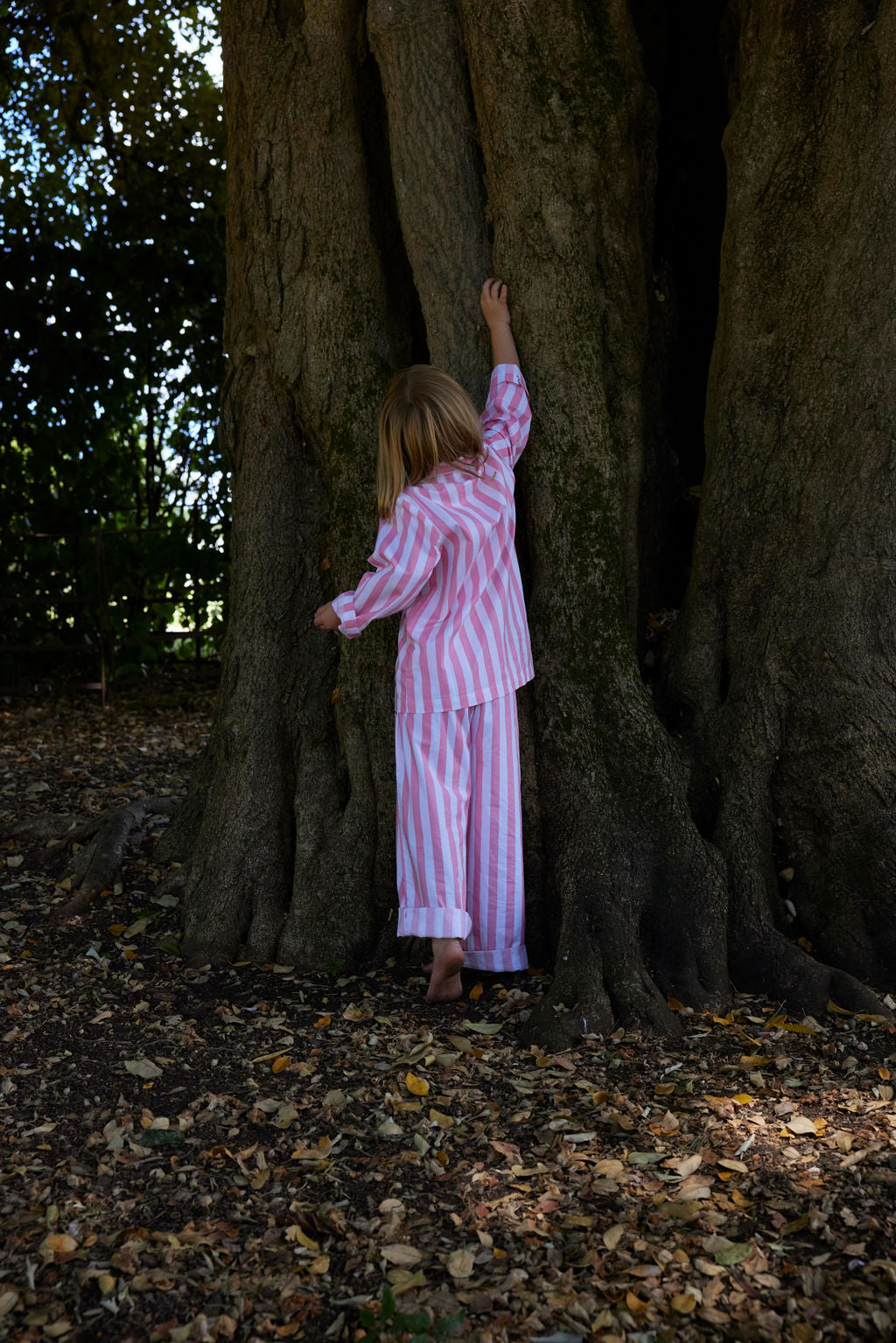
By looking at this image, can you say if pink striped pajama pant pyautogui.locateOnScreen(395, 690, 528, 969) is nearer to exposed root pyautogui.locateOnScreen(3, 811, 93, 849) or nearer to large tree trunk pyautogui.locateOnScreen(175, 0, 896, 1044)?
large tree trunk pyautogui.locateOnScreen(175, 0, 896, 1044)

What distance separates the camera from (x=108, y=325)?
814 cm

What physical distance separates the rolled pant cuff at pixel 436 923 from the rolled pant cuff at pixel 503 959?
0.15 meters

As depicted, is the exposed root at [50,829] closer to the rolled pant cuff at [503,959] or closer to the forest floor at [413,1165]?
the forest floor at [413,1165]

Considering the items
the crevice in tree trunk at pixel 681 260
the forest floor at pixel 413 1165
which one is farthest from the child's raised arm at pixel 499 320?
the forest floor at pixel 413 1165

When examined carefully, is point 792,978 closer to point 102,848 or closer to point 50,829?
point 102,848

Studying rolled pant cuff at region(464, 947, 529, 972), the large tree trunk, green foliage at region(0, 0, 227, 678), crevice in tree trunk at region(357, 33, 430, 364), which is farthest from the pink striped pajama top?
green foliage at region(0, 0, 227, 678)

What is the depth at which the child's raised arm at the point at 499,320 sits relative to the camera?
3645 mm

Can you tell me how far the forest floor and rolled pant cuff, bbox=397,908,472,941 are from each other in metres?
0.23

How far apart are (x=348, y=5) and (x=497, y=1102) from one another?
3.48 m

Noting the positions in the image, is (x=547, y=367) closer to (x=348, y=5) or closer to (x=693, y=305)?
(x=693, y=305)

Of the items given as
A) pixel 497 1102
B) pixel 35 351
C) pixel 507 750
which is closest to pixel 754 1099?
pixel 497 1102

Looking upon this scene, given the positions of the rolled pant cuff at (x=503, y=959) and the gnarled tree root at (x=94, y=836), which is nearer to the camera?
the rolled pant cuff at (x=503, y=959)

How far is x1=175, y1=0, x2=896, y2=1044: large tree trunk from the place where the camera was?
3525mm

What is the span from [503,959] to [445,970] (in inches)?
9.4
